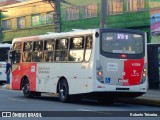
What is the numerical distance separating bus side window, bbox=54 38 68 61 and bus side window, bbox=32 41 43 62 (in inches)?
56.4

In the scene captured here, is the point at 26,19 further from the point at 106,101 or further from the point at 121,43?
the point at 121,43

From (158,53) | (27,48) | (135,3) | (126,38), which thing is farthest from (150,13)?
(126,38)

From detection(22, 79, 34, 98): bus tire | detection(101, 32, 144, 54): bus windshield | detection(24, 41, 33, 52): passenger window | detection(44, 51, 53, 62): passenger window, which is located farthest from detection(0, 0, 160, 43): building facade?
detection(101, 32, 144, 54): bus windshield

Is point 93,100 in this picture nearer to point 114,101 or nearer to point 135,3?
point 114,101

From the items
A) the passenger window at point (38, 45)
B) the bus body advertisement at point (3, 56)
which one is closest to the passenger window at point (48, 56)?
the passenger window at point (38, 45)

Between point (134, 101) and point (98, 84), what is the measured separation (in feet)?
8.91

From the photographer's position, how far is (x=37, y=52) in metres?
23.4

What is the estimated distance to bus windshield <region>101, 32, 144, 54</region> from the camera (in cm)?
1962

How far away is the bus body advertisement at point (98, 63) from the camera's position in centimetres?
1942

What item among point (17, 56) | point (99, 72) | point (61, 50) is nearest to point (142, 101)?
point (99, 72)

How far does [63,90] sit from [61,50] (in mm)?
1719

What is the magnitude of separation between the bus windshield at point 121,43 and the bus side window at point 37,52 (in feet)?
14.5

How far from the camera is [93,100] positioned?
928 inches

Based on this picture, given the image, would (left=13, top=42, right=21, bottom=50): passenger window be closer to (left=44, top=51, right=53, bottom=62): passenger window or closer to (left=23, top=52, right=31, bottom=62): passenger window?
(left=23, top=52, right=31, bottom=62): passenger window
